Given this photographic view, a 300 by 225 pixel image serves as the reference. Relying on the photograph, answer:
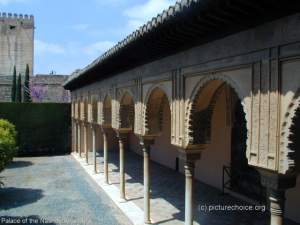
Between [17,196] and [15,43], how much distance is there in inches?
1627

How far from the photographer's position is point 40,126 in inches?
797

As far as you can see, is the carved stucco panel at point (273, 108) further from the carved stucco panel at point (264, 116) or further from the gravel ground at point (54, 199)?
the gravel ground at point (54, 199)

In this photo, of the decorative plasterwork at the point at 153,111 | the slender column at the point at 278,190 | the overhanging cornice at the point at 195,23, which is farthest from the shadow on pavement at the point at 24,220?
the slender column at the point at 278,190

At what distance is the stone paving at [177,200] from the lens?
7746 millimetres

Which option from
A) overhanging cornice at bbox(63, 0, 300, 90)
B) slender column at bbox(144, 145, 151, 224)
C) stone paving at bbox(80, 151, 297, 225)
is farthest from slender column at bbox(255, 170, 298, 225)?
slender column at bbox(144, 145, 151, 224)

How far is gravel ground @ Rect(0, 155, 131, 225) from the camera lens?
834cm

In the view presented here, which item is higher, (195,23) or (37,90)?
(37,90)

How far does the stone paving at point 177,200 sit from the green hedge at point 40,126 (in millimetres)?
7450

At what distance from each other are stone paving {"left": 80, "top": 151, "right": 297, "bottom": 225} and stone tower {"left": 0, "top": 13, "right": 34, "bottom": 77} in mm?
37864

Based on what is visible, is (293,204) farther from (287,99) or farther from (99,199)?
(99,199)

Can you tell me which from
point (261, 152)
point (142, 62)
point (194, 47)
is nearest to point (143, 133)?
point (142, 62)

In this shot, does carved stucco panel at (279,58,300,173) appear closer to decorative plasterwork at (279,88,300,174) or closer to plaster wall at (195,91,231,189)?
decorative plasterwork at (279,88,300,174)

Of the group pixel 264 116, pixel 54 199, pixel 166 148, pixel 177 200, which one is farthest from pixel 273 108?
pixel 166 148

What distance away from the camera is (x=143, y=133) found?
769 centimetres
